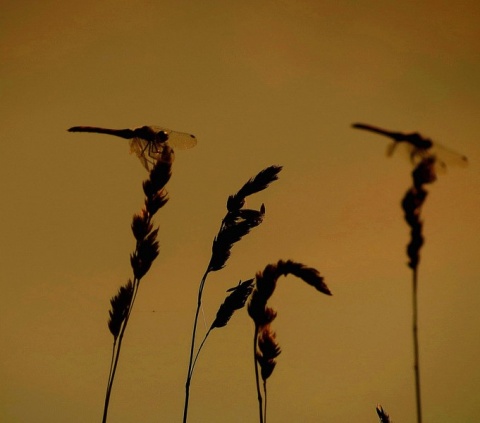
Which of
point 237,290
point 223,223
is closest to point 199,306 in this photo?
point 237,290

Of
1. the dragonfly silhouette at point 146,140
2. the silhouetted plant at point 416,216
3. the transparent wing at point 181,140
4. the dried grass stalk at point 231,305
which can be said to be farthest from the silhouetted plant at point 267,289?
the transparent wing at point 181,140

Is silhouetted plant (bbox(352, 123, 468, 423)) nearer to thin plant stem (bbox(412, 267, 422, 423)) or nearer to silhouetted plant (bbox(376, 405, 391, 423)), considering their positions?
thin plant stem (bbox(412, 267, 422, 423))

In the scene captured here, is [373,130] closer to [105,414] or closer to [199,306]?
[199,306]

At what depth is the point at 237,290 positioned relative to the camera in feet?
7.61

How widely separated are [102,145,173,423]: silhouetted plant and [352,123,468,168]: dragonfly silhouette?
95 centimetres

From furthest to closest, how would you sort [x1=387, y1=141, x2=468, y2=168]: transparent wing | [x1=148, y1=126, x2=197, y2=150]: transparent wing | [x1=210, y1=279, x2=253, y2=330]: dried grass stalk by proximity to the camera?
[x1=148, y1=126, x2=197, y2=150]: transparent wing
[x1=210, y1=279, x2=253, y2=330]: dried grass stalk
[x1=387, y1=141, x2=468, y2=168]: transparent wing

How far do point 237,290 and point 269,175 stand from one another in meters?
0.54

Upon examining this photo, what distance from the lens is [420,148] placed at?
1.87 m

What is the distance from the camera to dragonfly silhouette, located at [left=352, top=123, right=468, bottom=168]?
1672 mm

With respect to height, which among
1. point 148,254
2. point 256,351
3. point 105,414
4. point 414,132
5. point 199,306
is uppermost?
point 414,132

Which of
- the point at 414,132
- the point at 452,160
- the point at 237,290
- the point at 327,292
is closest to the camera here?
the point at 414,132

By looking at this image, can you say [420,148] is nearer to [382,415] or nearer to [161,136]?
[382,415]

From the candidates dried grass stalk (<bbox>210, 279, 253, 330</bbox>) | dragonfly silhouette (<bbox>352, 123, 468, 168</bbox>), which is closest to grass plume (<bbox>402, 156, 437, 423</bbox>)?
dragonfly silhouette (<bbox>352, 123, 468, 168</bbox>)

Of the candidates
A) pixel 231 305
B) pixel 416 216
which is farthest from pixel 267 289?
pixel 416 216
